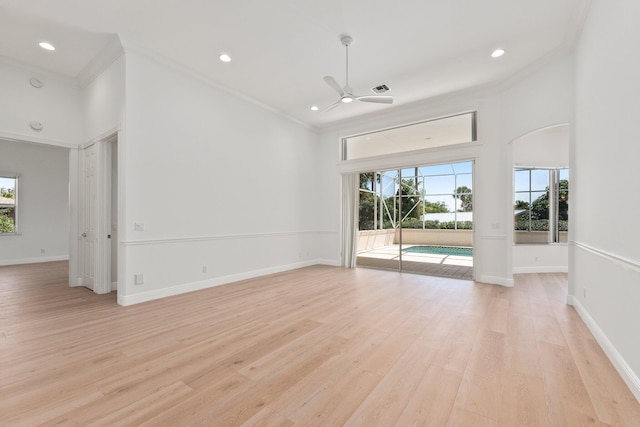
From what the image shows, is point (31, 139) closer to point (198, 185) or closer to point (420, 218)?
point (198, 185)

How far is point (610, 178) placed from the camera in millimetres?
2412

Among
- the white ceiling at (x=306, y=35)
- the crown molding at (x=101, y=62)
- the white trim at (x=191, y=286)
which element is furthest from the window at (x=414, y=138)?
the crown molding at (x=101, y=62)

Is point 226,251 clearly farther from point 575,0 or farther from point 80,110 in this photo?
point 575,0

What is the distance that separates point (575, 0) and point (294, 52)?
327cm

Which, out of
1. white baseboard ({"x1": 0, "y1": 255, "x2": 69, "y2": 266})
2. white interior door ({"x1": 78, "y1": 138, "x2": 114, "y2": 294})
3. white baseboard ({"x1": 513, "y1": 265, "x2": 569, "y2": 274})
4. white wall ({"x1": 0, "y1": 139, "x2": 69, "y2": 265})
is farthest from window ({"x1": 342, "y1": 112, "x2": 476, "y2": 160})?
white baseboard ({"x1": 0, "y1": 255, "x2": 69, "y2": 266})

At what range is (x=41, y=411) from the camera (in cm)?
Answer: 167

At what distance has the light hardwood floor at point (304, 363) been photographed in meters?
1.67

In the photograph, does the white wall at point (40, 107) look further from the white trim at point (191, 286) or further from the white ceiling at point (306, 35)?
the white trim at point (191, 286)

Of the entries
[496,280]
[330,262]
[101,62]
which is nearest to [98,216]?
[101,62]

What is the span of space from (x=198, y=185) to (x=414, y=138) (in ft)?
15.0

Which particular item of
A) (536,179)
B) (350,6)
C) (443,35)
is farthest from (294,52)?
(536,179)

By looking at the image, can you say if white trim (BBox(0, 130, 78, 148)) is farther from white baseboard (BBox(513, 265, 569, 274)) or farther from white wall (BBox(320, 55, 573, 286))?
white baseboard (BBox(513, 265, 569, 274))

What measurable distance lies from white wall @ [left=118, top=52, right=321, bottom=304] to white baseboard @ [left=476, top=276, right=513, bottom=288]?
386 centimetres

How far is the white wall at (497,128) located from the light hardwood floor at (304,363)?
3.84 ft
